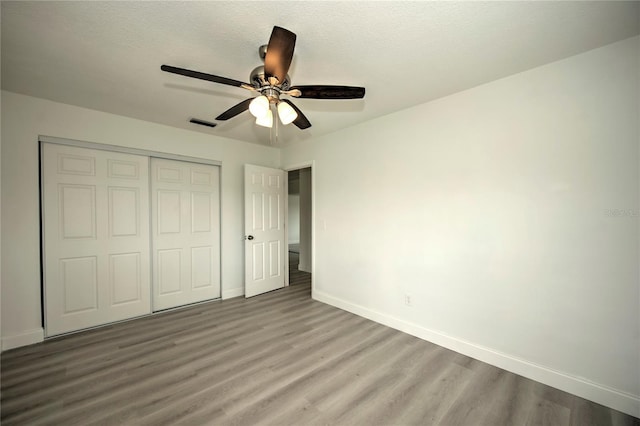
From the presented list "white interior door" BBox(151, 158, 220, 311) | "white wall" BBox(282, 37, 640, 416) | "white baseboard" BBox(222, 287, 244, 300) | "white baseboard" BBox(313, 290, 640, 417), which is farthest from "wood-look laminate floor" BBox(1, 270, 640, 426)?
"white baseboard" BBox(222, 287, 244, 300)

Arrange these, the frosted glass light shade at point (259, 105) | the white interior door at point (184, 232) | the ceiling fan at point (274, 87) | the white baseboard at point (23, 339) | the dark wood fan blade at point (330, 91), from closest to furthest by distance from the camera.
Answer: the ceiling fan at point (274, 87), the frosted glass light shade at point (259, 105), the dark wood fan blade at point (330, 91), the white baseboard at point (23, 339), the white interior door at point (184, 232)

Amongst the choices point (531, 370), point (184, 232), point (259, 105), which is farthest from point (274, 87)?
point (531, 370)

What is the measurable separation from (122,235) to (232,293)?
169 cm

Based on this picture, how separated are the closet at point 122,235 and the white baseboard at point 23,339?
70 millimetres

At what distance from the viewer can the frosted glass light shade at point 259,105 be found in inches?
63.6

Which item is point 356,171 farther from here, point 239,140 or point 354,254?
point 239,140

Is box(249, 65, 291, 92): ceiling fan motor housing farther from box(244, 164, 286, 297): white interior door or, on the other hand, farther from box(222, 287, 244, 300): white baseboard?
box(222, 287, 244, 300): white baseboard

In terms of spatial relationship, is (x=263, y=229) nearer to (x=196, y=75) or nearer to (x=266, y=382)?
(x=266, y=382)

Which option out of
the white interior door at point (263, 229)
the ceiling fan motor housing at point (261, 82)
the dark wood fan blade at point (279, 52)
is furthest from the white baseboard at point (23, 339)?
the dark wood fan blade at point (279, 52)

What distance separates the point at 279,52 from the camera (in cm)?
143

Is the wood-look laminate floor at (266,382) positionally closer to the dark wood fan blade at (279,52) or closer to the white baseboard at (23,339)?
the white baseboard at (23,339)

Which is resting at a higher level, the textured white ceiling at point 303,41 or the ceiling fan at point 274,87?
the textured white ceiling at point 303,41

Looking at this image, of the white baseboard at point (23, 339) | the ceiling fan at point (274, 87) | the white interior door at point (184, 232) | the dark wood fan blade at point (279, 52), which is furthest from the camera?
the white interior door at point (184, 232)

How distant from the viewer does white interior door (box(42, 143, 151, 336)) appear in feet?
9.05
